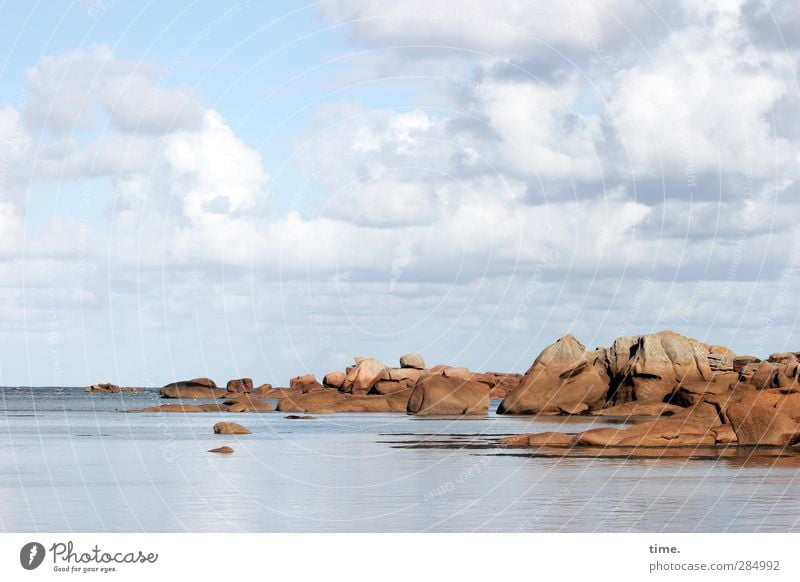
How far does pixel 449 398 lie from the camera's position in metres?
102

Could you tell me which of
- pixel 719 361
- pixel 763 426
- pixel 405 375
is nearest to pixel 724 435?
pixel 763 426

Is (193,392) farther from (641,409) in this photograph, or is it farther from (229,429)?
(229,429)

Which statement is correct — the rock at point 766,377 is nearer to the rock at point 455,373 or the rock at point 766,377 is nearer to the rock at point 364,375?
the rock at point 455,373

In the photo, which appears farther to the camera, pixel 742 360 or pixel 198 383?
pixel 198 383

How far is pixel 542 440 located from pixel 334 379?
8494 centimetres

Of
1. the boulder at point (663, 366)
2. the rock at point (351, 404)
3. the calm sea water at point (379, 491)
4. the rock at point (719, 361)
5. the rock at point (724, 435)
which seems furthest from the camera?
the rock at point (351, 404)

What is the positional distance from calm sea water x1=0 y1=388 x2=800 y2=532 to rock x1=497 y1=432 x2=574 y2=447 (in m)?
3.10

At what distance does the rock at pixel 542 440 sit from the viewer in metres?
54.8

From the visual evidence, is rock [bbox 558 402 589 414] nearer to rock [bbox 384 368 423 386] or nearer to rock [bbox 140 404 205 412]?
rock [bbox 384 368 423 386]

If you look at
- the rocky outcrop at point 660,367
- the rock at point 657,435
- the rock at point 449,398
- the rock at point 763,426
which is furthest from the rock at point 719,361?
the rock at point 763,426

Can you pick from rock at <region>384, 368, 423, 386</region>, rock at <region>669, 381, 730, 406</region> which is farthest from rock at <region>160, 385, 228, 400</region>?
rock at <region>669, 381, 730, 406</region>

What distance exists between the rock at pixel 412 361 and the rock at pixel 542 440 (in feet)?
237

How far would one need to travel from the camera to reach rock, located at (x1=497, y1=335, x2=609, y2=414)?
97.1m

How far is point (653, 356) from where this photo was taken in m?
97.3
